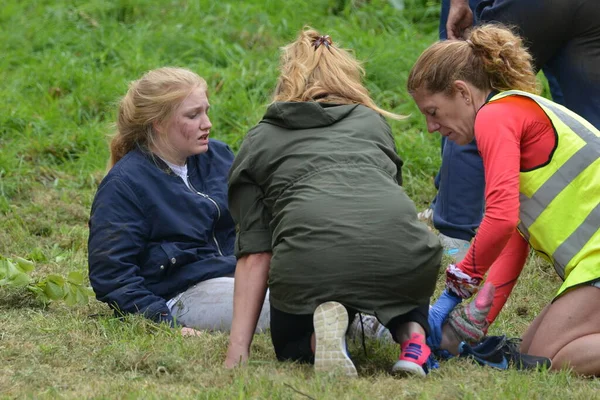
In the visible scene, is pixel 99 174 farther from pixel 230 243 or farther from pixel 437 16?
pixel 437 16

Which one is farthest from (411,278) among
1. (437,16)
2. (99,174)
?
(437,16)

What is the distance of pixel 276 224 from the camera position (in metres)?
Result: 3.48

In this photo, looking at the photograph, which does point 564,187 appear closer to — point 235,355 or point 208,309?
point 235,355

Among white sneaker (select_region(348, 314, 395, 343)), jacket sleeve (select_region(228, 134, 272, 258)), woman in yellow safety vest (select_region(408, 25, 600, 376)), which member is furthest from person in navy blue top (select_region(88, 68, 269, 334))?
woman in yellow safety vest (select_region(408, 25, 600, 376))

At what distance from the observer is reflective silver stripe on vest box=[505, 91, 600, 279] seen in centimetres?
351

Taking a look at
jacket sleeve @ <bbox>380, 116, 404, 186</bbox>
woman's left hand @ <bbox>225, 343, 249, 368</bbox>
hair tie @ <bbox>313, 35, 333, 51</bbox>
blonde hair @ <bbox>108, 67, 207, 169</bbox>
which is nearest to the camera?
woman's left hand @ <bbox>225, 343, 249, 368</bbox>

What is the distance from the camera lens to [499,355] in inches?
142

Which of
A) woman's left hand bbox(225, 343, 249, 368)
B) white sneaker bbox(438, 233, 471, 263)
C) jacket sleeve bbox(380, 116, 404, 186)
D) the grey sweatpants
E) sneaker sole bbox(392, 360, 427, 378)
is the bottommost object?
white sneaker bbox(438, 233, 471, 263)

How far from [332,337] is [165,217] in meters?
1.37

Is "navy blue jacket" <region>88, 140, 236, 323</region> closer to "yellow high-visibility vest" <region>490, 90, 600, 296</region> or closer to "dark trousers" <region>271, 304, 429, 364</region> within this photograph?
"dark trousers" <region>271, 304, 429, 364</region>

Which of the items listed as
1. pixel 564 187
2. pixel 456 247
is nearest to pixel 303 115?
pixel 564 187

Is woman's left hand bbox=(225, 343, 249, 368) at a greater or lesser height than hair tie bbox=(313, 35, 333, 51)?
lesser

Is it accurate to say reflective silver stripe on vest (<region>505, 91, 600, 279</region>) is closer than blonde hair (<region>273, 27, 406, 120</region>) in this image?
Yes

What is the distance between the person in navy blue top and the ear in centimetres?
131
